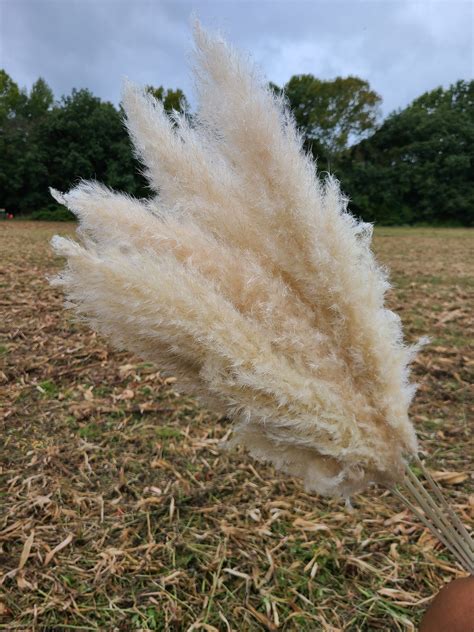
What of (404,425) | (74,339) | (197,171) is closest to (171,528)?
(404,425)

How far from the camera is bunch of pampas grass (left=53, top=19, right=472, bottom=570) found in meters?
0.60

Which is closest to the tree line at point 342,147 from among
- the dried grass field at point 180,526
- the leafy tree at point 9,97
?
the leafy tree at point 9,97

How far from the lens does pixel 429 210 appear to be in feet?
99.1

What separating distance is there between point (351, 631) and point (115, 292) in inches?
54.2

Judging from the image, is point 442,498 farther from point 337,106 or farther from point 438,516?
point 337,106

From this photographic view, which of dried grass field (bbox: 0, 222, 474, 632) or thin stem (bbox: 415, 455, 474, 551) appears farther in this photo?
dried grass field (bbox: 0, 222, 474, 632)

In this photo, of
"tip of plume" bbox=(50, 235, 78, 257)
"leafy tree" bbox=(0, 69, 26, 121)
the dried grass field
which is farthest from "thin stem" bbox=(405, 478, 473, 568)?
"leafy tree" bbox=(0, 69, 26, 121)

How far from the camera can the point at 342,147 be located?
30906 millimetres

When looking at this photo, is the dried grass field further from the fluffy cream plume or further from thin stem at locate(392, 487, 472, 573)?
the fluffy cream plume

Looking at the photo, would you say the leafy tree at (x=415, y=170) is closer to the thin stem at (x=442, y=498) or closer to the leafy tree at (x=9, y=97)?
the leafy tree at (x=9, y=97)

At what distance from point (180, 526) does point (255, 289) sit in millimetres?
1500

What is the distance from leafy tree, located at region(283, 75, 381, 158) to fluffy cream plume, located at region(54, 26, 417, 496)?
31.6m

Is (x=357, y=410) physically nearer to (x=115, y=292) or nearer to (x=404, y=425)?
(x=404, y=425)

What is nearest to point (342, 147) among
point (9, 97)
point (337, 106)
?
point (337, 106)
